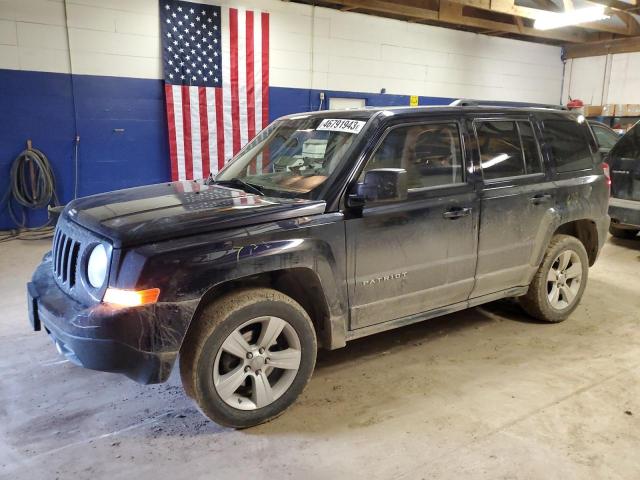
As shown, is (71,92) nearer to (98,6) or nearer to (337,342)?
(98,6)

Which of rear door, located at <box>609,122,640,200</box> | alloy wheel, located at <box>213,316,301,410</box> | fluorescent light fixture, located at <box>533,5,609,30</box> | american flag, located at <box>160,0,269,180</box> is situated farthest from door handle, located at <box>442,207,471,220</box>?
fluorescent light fixture, located at <box>533,5,609,30</box>

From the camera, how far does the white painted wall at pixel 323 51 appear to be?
762 cm

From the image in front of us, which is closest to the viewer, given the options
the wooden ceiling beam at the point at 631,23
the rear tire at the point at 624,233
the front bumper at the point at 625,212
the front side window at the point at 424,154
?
the front side window at the point at 424,154

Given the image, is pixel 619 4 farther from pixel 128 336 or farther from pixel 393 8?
pixel 128 336

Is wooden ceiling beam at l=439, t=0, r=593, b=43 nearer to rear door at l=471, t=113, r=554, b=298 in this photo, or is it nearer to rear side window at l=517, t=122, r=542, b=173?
rear side window at l=517, t=122, r=542, b=173

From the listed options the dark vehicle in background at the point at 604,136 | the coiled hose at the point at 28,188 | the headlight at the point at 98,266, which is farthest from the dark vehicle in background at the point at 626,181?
the coiled hose at the point at 28,188

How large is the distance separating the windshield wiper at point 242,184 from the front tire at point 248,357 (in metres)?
0.76

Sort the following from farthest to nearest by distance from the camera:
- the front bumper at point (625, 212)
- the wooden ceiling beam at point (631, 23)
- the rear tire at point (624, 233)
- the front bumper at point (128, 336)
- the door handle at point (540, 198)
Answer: the wooden ceiling beam at point (631, 23) → the rear tire at point (624, 233) → the front bumper at point (625, 212) → the door handle at point (540, 198) → the front bumper at point (128, 336)

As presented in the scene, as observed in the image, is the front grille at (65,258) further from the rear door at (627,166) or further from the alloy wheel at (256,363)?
the rear door at (627,166)

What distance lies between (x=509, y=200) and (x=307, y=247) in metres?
1.70

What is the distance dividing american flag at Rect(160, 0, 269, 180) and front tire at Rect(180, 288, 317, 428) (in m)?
6.25

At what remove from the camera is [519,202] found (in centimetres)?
373

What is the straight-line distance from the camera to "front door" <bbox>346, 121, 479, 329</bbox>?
3066 millimetres

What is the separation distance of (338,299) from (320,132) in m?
1.19
